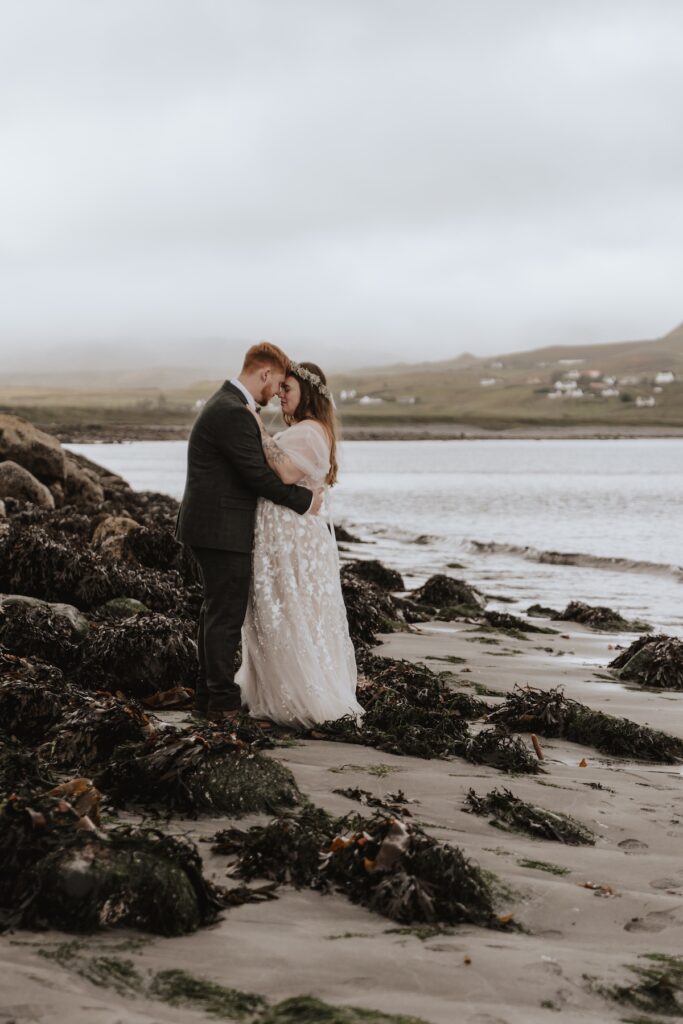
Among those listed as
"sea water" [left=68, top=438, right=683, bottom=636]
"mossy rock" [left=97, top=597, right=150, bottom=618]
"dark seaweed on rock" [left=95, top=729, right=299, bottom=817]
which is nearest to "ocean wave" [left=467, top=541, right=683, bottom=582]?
"sea water" [left=68, top=438, right=683, bottom=636]

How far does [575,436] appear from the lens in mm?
127188

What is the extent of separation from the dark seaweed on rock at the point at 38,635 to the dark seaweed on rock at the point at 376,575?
6.81 m

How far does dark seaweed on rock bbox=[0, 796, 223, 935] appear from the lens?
304 cm

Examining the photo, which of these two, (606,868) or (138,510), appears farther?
(138,510)

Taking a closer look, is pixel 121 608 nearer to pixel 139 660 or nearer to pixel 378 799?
pixel 139 660

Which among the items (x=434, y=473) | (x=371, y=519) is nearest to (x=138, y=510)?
(x=371, y=519)

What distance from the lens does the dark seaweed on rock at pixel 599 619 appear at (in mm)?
11953

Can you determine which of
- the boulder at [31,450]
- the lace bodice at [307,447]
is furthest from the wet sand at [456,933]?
the boulder at [31,450]

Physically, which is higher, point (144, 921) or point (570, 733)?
point (144, 921)

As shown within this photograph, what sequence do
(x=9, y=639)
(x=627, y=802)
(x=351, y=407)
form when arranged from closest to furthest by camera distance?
(x=627, y=802), (x=9, y=639), (x=351, y=407)

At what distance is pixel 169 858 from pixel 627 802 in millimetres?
2693

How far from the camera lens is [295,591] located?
6.12 meters

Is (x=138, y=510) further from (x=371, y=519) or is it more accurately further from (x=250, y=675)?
(x=250, y=675)

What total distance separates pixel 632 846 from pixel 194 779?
6.18ft
